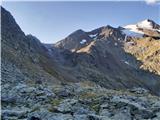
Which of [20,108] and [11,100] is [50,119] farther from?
[11,100]

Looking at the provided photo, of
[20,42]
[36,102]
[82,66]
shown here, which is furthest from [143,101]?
[82,66]

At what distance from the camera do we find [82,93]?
124 ft

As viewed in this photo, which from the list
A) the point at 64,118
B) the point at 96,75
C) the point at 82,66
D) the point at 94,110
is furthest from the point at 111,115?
the point at 82,66

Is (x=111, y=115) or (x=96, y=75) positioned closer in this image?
(x=111, y=115)

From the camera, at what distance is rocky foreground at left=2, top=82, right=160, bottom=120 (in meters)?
26.4

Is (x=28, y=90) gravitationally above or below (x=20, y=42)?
below

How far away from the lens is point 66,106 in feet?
98.6

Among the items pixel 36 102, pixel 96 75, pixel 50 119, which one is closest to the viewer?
pixel 50 119

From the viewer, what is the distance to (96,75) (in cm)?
16688

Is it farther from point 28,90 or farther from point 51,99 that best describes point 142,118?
point 28,90

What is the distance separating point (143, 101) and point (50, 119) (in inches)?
455

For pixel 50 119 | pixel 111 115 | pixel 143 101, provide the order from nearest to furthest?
pixel 50 119 → pixel 111 115 → pixel 143 101

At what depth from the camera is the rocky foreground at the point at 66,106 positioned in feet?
86.7

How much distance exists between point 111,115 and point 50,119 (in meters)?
5.23
